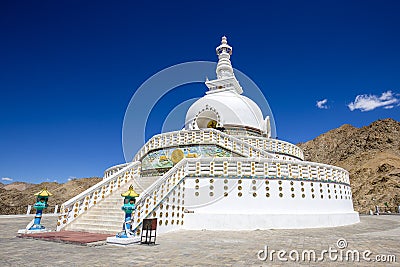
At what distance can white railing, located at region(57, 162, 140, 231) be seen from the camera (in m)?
10.8

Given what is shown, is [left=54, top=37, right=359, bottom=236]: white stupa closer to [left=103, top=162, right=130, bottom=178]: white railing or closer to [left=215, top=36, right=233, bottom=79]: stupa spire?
[left=103, top=162, right=130, bottom=178]: white railing

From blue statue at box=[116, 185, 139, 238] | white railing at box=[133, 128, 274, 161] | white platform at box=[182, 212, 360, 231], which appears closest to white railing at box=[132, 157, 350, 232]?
white platform at box=[182, 212, 360, 231]

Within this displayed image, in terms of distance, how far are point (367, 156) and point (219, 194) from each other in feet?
246

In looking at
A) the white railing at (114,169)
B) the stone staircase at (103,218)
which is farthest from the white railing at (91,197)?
the white railing at (114,169)

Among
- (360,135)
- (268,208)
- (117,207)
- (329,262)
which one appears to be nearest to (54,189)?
(117,207)

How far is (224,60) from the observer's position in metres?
27.9

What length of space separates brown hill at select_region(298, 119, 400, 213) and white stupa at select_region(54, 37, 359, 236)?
3309cm

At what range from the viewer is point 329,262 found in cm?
557

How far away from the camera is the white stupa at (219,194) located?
35.4 ft

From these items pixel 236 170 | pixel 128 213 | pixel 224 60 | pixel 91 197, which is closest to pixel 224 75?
pixel 224 60

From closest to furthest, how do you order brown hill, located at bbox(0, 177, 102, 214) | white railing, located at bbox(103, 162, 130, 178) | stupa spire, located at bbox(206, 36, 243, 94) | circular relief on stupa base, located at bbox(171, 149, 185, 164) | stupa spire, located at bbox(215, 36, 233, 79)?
circular relief on stupa base, located at bbox(171, 149, 185, 164) → white railing, located at bbox(103, 162, 130, 178) → stupa spire, located at bbox(206, 36, 243, 94) → stupa spire, located at bbox(215, 36, 233, 79) → brown hill, located at bbox(0, 177, 102, 214)

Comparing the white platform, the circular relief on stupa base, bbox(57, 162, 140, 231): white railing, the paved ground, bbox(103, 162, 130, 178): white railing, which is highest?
the circular relief on stupa base

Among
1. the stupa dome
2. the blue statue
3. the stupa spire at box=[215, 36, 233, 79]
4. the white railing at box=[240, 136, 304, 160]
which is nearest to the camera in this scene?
the blue statue

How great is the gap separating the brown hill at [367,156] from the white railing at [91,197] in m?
39.1
